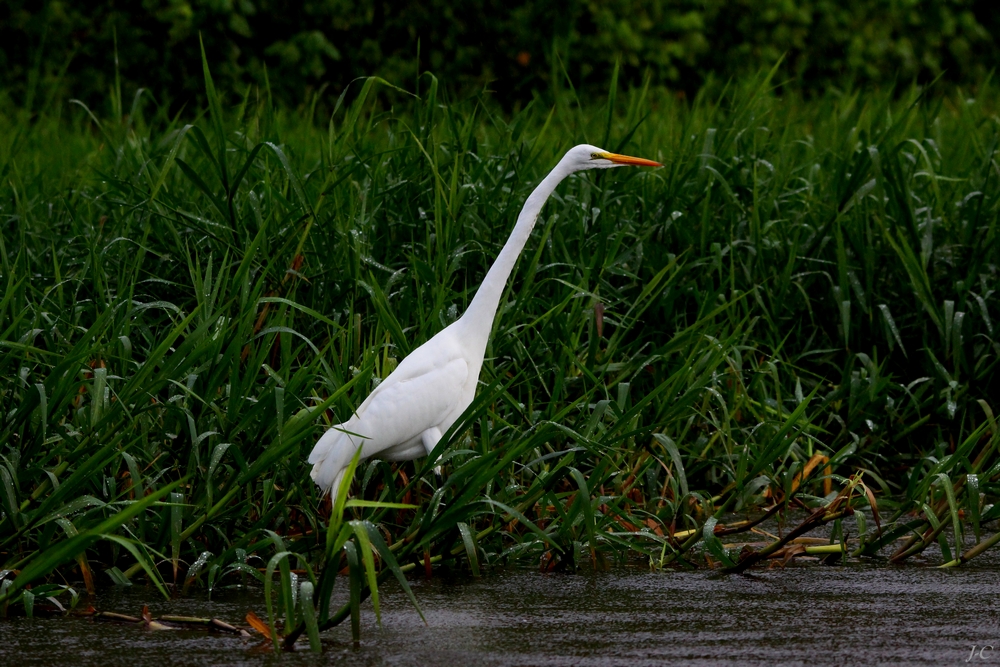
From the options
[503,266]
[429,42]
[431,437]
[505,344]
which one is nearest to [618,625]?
[431,437]

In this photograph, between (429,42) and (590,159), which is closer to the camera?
(590,159)

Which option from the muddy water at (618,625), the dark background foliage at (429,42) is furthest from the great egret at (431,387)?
the dark background foliage at (429,42)

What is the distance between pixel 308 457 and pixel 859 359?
86.6 inches

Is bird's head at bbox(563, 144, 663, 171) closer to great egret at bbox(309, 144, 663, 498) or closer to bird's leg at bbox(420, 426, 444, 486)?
great egret at bbox(309, 144, 663, 498)

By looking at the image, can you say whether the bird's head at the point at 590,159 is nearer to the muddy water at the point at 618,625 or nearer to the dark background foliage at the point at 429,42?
the muddy water at the point at 618,625

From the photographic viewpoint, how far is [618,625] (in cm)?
290

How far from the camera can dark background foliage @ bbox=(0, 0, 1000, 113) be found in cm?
830

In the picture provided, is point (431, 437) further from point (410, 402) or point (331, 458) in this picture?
point (331, 458)

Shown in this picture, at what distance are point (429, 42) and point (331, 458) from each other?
19.2ft

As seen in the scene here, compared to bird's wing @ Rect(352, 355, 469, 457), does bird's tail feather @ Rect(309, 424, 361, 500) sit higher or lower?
lower

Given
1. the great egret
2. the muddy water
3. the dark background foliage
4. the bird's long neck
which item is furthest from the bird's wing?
the dark background foliage

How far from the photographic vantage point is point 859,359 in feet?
15.5

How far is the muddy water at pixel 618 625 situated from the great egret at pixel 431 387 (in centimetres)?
41

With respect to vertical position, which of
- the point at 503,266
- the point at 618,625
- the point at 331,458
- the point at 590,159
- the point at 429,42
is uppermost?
the point at 429,42
